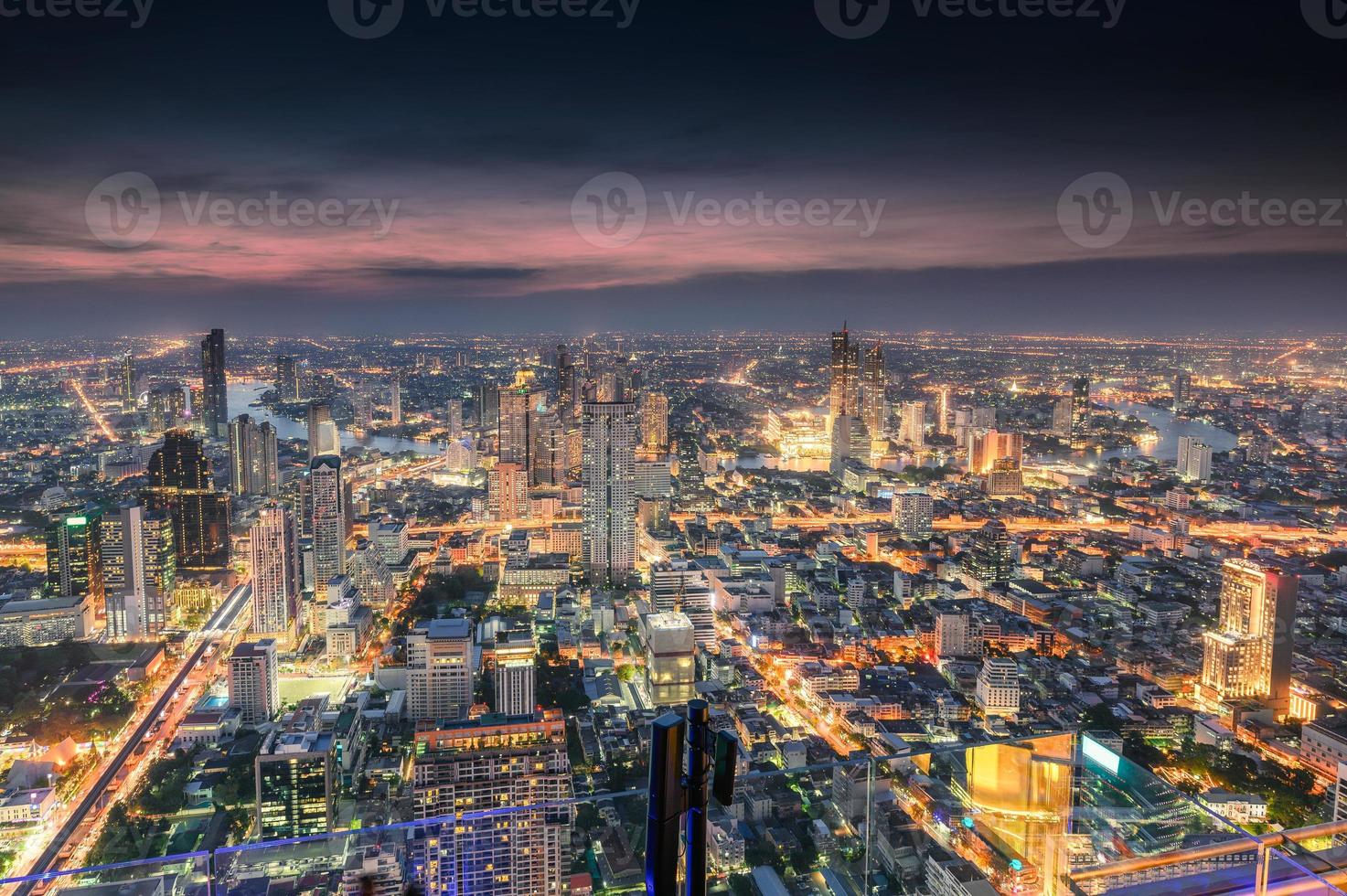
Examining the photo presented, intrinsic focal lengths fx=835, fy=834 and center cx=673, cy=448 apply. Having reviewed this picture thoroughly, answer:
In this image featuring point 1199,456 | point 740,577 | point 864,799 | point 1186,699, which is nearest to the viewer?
point 864,799

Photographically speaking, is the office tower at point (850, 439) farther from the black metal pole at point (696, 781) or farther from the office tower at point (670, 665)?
the black metal pole at point (696, 781)

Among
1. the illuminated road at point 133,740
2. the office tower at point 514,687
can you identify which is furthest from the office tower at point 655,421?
the office tower at point 514,687

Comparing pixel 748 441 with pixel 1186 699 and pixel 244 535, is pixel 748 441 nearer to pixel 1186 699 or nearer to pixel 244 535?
pixel 244 535

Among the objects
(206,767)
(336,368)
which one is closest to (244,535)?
(336,368)

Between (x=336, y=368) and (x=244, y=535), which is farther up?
(x=336, y=368)

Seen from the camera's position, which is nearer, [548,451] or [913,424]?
[548,451]

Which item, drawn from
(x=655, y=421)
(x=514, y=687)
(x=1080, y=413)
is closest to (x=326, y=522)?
(x=514, y=687)

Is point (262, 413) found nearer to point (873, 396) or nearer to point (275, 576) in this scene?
point (275, 576)
